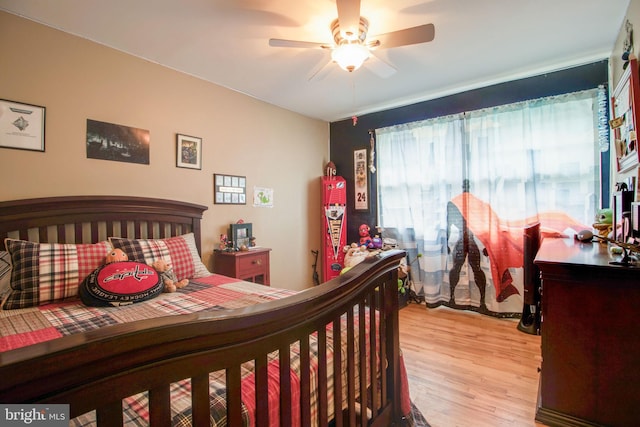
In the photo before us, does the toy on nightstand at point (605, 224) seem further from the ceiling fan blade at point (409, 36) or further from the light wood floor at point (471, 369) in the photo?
the ceiling fan blade at point (409, 36)

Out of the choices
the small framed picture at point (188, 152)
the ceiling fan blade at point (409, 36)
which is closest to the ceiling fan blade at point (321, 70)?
the ceiling fan blade at point (409, 36)

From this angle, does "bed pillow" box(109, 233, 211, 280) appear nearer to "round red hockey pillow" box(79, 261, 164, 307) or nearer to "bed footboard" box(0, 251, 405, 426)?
"round red hockey pillow" box(79, 261, 164, 307)

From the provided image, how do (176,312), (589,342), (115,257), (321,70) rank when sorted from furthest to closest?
1. (321,70)
2. (115,257)
3. (176,312)
4. (589,342)

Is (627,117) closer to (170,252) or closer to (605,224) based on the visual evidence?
(605,224)

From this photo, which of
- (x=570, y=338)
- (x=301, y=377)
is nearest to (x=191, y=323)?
(x=301, y=377)

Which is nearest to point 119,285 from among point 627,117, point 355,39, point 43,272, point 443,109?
point 43,272

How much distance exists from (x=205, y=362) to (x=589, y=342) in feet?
6.05

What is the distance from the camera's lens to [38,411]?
411mm

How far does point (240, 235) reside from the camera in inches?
124

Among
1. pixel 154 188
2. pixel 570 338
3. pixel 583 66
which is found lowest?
pixel 570 338

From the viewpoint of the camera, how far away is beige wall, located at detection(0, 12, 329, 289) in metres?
2.01

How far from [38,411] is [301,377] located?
0.60 metres

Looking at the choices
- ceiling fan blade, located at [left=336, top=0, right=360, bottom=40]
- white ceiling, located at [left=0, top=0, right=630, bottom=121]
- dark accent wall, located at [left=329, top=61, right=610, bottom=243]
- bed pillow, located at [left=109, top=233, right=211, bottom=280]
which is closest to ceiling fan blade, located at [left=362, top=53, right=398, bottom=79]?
white ceiling, located at [left=0, top=0, right=630, bottom=121]

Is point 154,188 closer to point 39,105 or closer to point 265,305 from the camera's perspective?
point 39,105
